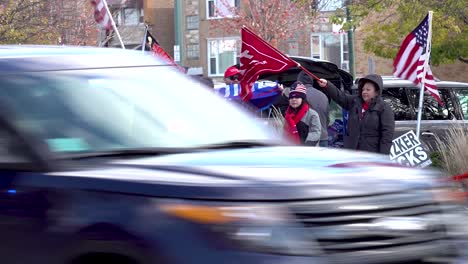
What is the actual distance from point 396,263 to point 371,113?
6.15m

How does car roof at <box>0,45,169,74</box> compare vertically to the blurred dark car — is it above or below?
above

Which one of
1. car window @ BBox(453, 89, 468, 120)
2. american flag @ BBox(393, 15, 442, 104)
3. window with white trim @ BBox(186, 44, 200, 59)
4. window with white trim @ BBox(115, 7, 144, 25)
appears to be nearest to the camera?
american flag @ BBox(393, 15, 442, 104)

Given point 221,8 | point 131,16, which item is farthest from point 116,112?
point 131,16

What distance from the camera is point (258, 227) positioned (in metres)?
4.03

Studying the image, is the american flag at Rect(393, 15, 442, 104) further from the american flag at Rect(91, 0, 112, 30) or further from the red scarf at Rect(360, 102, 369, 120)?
the american flag at Rect(91, 0, 112, 30)

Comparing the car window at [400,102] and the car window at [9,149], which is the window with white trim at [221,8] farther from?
the car window at [9,149]

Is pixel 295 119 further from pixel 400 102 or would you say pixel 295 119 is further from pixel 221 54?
pixel 221 54

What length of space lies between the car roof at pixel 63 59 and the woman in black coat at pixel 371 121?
4.86m

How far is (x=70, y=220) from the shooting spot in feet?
14.3

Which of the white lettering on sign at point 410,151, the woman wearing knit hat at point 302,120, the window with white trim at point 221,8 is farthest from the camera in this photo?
the window with white trim at point 221,8

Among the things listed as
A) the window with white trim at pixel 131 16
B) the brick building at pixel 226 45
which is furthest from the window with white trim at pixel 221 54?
the window with white trim at pixel 131 16

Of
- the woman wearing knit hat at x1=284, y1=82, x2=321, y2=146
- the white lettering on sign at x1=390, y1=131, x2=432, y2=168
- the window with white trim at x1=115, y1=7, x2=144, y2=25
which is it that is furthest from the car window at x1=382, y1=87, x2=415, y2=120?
the window with white trim at x1=115, y1=7, x2=144, y2=25

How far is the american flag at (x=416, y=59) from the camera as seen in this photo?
13.4 meters

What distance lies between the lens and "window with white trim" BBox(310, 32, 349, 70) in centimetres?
3981
